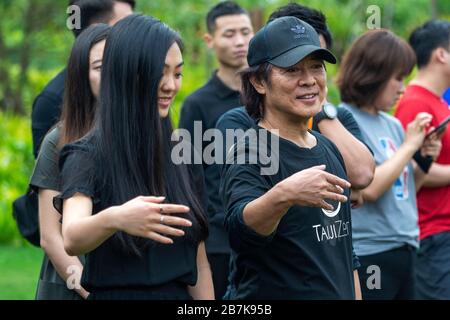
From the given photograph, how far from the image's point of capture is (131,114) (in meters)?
3.35

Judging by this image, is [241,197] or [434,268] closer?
[241,197]

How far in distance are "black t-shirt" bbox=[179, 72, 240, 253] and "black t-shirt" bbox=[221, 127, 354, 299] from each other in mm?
1790

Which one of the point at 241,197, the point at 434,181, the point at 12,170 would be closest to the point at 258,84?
the point at 241,197

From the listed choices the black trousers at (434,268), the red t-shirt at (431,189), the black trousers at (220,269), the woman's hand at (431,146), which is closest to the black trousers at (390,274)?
the black trousers at (434,268)

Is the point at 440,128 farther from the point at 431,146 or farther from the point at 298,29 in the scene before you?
the point at 298,29

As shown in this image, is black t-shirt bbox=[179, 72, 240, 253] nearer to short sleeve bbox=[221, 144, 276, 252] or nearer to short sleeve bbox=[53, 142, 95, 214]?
short sleeve bbox=[221, 144, 276, 252]

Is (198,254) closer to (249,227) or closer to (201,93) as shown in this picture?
(249,227)

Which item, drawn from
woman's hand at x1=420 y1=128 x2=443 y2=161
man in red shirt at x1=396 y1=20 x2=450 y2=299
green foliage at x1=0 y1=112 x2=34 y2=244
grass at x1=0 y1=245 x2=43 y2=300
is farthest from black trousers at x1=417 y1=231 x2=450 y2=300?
green foliage at x1=0 y1=112 x2=34 y2=244

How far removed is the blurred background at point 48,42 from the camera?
10742 millimetres

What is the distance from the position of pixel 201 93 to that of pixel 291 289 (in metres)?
2.52

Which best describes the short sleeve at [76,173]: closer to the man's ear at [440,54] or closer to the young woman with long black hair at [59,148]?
the young woman with long black hair at [59,148]

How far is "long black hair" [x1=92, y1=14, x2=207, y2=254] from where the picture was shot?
332 cm

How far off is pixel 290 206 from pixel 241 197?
0.22 meters

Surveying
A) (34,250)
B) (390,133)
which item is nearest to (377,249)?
(390,133)
